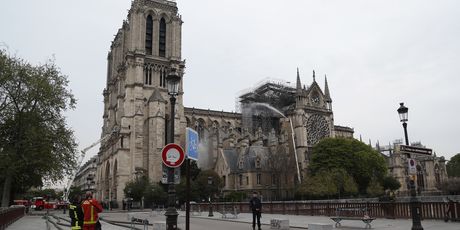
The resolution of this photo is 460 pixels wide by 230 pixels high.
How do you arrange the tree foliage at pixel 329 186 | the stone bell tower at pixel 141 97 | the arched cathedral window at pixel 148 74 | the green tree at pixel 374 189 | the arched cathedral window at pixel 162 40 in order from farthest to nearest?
the arched cathedral window at pixel 162 40, the arched cathedral window at pixel 148 74, the stone bell tower at pixel 141 97, the green tree at pixel 374 189, the tree foliage at pixel 329 186

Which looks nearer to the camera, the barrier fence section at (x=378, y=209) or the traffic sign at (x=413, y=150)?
the traffic sign at (x=413, y=150)

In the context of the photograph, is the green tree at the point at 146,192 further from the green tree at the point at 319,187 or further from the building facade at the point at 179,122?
the green tree at the point at 319,187

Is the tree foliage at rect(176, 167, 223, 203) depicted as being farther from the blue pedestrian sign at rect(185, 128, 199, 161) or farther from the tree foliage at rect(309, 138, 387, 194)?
the blue pedestrian sign at rect(185, 128, 199, 161)

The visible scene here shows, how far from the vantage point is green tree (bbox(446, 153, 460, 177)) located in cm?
8859

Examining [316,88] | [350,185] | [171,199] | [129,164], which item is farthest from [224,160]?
[171,199]

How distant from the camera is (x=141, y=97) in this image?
219 ft

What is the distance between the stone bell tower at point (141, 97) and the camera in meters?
63.6

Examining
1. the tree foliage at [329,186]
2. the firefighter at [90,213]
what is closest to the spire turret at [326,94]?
the tree foliage at [329,186]

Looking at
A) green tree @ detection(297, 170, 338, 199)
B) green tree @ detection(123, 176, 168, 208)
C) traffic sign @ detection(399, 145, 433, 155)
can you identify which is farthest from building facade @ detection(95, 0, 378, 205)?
traffic sign @ detection(399, 145, 433, 155)

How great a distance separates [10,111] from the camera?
32969 millimetres

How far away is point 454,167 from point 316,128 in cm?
3799

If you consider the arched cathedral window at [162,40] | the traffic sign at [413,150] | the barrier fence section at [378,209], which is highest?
the arched cathedral window at [162,40]

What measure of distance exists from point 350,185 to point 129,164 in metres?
34.6

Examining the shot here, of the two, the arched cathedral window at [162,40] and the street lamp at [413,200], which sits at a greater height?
the arched cathedral window at [162,40]
